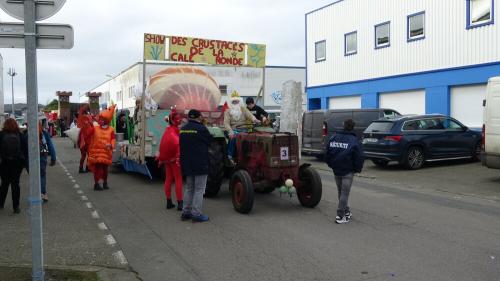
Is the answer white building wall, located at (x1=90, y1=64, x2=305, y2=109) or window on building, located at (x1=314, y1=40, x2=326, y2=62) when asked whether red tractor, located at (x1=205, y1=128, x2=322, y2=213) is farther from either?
white building wall, located at (x1=90, y1=64, x2=305, y2=109)

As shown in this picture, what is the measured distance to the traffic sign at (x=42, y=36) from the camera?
450 cm

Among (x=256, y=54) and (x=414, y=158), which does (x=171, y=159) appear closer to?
(x=256, y=54)

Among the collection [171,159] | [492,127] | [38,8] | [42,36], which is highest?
[38,8]

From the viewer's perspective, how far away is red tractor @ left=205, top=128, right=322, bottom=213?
8266 mm

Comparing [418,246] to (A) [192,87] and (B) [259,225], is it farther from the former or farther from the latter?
(A) [192,87]

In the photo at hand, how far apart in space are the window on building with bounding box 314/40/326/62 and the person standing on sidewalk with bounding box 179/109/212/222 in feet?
66.6

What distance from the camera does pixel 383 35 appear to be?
2277 cm

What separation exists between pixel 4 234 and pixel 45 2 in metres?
4.01

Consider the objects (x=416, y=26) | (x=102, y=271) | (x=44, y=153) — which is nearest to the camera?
(x=102, y=271)

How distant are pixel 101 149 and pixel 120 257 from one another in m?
5.59

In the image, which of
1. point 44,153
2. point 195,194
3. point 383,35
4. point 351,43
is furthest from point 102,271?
point 351,43

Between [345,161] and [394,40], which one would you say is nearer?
[345,161]

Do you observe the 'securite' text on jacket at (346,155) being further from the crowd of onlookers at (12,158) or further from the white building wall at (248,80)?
the white building wall at (248,80)

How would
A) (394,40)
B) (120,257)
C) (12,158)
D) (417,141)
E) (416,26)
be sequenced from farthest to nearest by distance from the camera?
(394,40) < (416,26) < (417,141) < (12,158) < (120,257)
